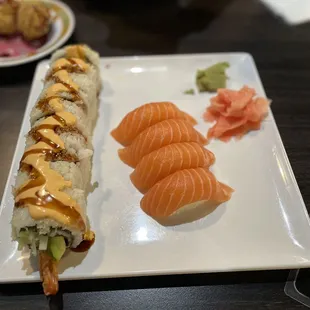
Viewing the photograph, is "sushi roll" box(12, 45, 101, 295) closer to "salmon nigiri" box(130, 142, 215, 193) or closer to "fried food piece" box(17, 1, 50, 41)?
"salmon nigiri" box(130, 142, 215, 193)

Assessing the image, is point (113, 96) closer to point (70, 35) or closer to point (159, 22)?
point (70, 35)

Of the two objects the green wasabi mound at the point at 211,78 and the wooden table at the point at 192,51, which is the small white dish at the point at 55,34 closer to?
the wooden table at the point at 192,51

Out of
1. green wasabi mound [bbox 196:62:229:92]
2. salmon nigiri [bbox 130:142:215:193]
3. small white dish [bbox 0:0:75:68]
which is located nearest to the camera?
salmon nigiri [bbox 130:142:215:193]

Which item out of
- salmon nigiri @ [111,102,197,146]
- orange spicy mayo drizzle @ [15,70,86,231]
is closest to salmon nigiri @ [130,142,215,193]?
salmon nigiri @ [111,102,197,146]

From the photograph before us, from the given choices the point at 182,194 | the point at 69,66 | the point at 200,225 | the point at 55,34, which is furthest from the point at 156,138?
the point at 55,34

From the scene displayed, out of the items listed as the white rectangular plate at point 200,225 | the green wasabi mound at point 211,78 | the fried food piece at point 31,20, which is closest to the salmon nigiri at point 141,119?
the white rectangular plate at point 200,225

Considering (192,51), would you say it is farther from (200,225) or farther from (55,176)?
(55,176)

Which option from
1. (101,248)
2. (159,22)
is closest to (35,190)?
(101,248)
